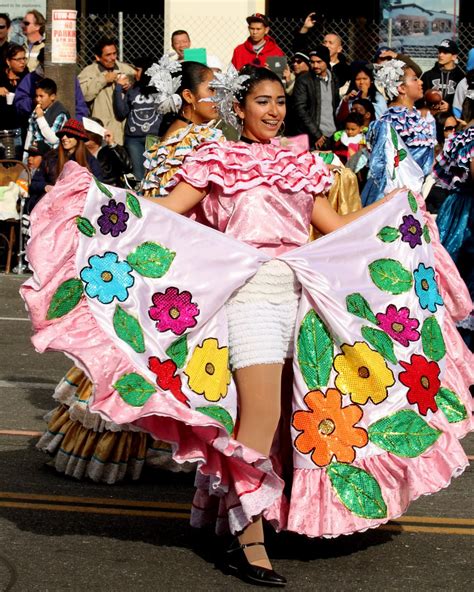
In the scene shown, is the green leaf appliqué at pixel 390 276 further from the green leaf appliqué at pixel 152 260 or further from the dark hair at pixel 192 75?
the dark hair at pixel 192 75

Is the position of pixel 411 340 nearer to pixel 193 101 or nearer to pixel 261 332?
pixel 261 332

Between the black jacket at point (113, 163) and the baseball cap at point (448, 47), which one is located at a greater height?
the baseball cap at point (448, 47)

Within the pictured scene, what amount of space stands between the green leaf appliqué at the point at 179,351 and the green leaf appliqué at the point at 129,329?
0.12 meters

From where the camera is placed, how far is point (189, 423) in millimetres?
5203

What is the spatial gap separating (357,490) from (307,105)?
34.4 feet

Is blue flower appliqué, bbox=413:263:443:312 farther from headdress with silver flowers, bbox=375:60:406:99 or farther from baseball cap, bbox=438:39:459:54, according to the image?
baseball cap, bbox=438:39:459:54

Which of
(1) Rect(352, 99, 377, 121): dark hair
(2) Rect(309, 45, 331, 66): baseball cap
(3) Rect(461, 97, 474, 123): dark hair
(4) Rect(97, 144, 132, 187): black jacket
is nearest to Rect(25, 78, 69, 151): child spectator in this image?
(4) Rect(97, 144, 132, 187): black jacket

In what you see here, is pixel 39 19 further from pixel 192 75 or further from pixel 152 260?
pixel 152 260

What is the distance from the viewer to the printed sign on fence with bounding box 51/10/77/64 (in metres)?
15.9

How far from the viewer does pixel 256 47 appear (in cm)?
1602

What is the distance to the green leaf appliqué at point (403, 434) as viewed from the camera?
5.67 metres

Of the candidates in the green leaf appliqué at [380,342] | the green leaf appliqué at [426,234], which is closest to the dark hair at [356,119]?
the green leaf appliqué at [426,234]

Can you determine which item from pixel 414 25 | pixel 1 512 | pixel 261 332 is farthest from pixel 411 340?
pixel 414 25

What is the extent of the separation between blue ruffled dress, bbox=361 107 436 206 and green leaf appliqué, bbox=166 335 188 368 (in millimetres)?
7355
